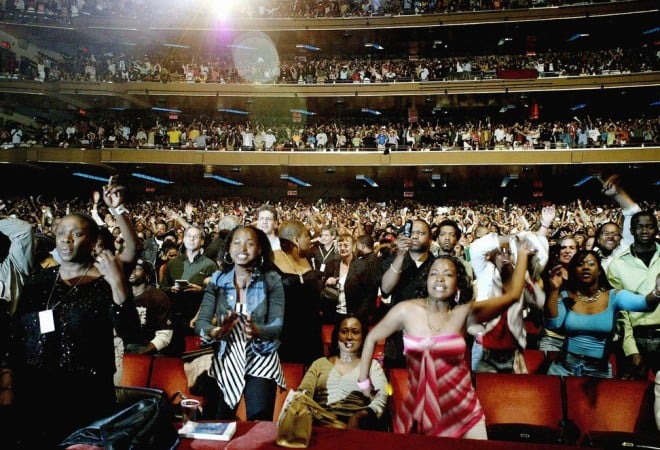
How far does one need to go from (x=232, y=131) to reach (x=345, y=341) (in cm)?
1881

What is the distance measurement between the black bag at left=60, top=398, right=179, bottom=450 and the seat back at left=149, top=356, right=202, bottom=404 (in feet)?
4.94

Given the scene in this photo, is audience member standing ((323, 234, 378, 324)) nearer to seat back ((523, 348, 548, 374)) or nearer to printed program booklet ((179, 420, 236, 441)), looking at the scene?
seat back ((523, 348, 548, 374))

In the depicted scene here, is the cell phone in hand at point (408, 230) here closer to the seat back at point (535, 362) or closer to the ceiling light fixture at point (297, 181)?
the seat back at point (535, 362)

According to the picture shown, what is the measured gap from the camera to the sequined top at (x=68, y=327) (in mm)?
2158

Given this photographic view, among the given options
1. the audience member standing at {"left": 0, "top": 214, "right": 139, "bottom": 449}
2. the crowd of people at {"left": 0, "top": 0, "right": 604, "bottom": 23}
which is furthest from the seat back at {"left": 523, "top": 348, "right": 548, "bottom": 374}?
the crowd of people at {"left": 0, "top": 0, "right": 604, "bottom": 23}

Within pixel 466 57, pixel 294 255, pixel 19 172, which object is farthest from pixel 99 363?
pixel 466 57

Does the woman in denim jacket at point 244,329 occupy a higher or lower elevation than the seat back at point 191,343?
higher

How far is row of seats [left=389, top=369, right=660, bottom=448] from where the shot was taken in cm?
302

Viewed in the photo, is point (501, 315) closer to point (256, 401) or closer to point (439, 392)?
point (439, 392)

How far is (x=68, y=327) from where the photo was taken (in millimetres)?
2193

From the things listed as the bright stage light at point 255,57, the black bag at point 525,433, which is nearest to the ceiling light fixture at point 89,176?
the bright stage light at point 255,57

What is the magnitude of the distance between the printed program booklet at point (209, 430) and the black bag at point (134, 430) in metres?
0.13

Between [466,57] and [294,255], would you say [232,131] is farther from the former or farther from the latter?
[294,255]

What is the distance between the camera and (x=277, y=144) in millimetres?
20281
